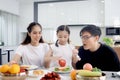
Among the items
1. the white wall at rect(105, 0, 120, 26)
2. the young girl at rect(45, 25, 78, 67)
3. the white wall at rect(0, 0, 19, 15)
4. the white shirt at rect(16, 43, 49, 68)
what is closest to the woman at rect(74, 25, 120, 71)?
the young girl at rect(45, 25, 78, 67)

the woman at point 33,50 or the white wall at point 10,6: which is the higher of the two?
the white wall at point 10,6

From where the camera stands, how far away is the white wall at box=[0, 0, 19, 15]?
212 inches

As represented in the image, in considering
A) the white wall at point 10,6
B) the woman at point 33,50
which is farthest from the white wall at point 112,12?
the woman at point 33,50

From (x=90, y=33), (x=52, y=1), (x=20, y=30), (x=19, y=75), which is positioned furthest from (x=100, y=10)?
(x=19, y=75)

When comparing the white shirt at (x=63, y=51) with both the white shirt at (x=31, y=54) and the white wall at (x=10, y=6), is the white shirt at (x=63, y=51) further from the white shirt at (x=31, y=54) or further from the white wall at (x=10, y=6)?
the white wall at (x=10, y=6)

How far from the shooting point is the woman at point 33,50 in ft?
7.04

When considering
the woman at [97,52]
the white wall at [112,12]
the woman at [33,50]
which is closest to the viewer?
the woman at [97,52]

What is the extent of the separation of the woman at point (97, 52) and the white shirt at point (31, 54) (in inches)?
22.0

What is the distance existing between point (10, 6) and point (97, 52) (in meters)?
4.53

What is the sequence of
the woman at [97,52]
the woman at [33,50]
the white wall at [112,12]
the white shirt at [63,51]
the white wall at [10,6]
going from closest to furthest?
the woman at [97,52]
the woman at [33,50]
the white shirt at [63,51]
the white wall at [10,6]
the white wall at [112,12]

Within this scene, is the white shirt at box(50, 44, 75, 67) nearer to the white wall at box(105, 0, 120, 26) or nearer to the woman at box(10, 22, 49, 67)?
the woman at box(10, 22, 49, 67)

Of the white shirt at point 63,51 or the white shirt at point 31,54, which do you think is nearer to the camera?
the white shirt at point 31,54

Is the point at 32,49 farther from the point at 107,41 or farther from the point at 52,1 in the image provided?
the point at 52,1

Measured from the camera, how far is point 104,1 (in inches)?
223
